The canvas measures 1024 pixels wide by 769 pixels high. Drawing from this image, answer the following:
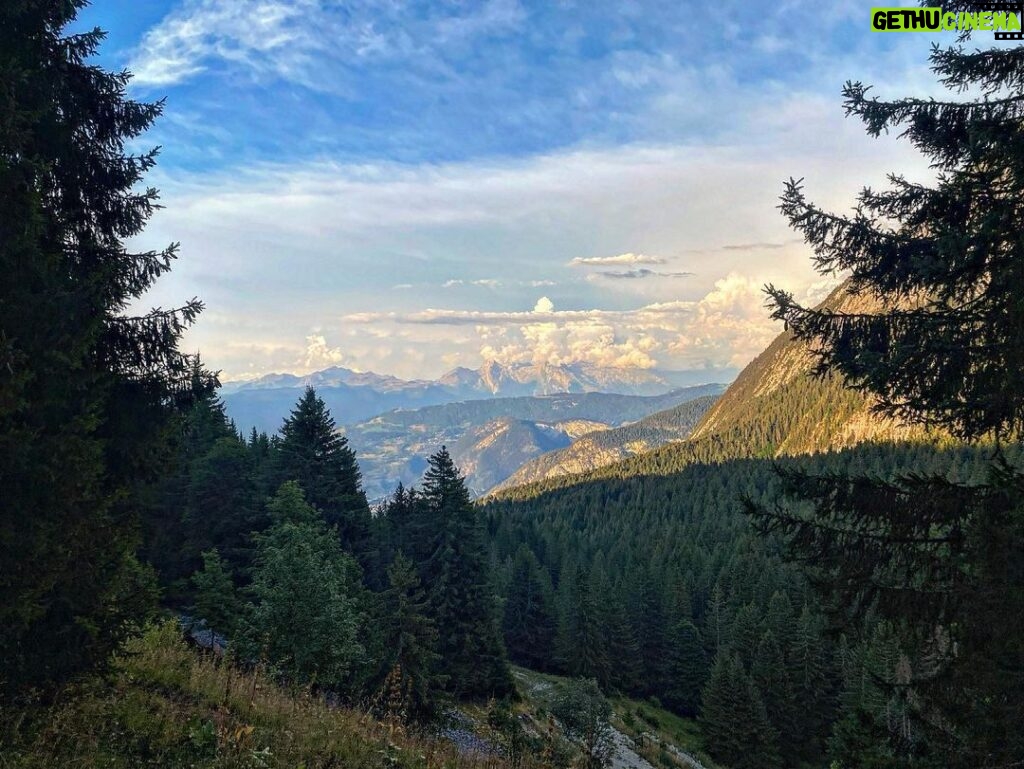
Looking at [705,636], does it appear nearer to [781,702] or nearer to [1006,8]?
[781,702]

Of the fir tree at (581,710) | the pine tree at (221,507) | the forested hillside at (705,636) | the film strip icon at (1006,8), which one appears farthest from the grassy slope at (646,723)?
the film strip icon at (1006,8)

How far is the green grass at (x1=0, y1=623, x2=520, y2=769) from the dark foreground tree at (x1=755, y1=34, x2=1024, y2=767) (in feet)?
17.9

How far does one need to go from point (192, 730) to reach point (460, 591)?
28300 mm

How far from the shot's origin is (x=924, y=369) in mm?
7309

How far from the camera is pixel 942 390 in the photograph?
7.25 meters

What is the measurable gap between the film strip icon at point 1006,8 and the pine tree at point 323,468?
3612cm

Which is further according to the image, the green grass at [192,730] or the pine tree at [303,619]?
the pine tree at [303,619]

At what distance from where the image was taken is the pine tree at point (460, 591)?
1284 inches

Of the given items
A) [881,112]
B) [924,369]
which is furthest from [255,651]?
[881,112]

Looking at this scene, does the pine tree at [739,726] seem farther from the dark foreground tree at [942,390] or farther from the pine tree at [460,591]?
the dark foreground tree at [942,390]

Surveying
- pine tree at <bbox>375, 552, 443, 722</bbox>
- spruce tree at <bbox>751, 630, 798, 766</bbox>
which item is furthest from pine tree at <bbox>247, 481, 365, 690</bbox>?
spruce tree at <bbox>751, 630, 798, 766</bbox>

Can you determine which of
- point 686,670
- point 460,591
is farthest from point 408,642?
point 686,670

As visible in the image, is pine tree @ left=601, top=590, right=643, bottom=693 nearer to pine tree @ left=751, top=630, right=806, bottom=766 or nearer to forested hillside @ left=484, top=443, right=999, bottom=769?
forested hillside @ left=484, top=443, right=999, bottom=769

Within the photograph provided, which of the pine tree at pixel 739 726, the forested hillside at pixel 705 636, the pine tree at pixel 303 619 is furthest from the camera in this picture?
the forested hillside at pixel 705 636
